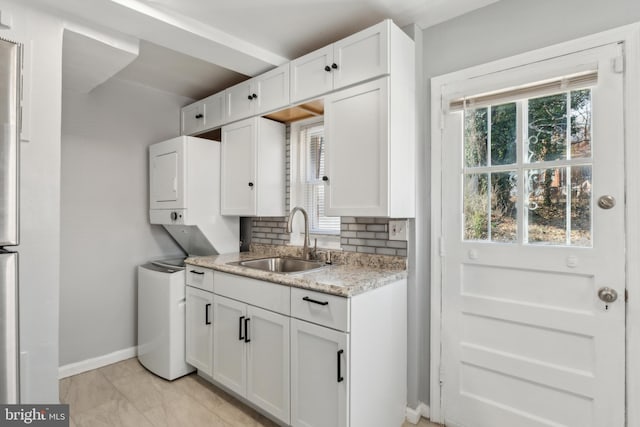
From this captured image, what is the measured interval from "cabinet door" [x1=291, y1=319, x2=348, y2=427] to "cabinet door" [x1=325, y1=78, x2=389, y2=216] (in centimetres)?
72

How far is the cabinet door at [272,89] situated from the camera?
248 centimetres

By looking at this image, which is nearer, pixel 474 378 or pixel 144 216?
pixel 474 378

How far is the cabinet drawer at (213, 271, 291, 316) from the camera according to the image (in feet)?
6.58

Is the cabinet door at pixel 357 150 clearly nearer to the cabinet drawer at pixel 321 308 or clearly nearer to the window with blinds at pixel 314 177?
the cabinet drawer at pixel 321 308

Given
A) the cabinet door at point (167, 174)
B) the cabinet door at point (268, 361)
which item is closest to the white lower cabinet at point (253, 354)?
the cabinet door at point (268, 361)

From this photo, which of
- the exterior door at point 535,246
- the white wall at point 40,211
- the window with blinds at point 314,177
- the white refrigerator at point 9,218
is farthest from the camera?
the window with blinds at point 314,177

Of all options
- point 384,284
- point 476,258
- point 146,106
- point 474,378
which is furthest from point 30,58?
point 474,378

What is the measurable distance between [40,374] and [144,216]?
1.70 m

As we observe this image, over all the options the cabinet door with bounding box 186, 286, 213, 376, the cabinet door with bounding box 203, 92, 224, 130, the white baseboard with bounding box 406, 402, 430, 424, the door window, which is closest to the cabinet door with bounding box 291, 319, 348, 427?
the white baseboard with bounding box 406, 402, 430, 424

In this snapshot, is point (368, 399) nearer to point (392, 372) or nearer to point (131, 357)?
point (392, 372)

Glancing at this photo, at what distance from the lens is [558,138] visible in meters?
1.77

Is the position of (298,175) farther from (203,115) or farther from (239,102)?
(203,115)

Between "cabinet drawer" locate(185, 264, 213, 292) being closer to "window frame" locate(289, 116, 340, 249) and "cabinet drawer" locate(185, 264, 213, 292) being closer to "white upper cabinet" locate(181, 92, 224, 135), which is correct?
"window frame" locate(289, 116, 340, 249)

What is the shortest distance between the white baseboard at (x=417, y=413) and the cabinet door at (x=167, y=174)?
2224mm
